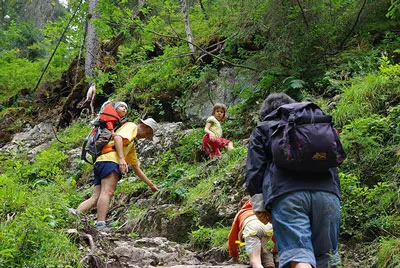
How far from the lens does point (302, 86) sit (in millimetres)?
8391

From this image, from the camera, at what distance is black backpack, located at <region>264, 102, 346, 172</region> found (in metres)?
3.23

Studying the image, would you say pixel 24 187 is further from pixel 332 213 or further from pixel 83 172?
pixel 83 172

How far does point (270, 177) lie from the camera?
339 cm

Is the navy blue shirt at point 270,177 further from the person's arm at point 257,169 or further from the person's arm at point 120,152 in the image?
the person's arm at point 120,152

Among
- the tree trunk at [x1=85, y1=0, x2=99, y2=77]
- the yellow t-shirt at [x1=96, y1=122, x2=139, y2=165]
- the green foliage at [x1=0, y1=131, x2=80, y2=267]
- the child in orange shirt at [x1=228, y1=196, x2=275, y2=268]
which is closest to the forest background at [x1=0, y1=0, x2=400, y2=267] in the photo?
the green foliage at [x1=0, y1=131, x2=80, y2=267]

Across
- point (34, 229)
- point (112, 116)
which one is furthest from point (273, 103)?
point (112, 116)

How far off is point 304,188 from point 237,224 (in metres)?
1.70

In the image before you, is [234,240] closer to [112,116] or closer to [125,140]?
[125,140]

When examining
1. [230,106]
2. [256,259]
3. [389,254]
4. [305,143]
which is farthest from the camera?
[230,106]

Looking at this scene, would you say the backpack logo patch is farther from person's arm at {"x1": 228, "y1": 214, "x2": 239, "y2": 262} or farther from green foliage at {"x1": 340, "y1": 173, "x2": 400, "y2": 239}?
green foliage at {"x1": 340, "y1": 173, "x2": 400, "y2": 239}

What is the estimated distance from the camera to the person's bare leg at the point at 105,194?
21.1 feet

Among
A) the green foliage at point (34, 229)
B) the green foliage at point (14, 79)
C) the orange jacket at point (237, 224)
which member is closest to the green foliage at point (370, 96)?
the orange jacket at point (237, 224)

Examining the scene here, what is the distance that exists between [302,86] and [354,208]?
3683mm

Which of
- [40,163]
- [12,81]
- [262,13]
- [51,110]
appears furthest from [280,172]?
[12,81]
